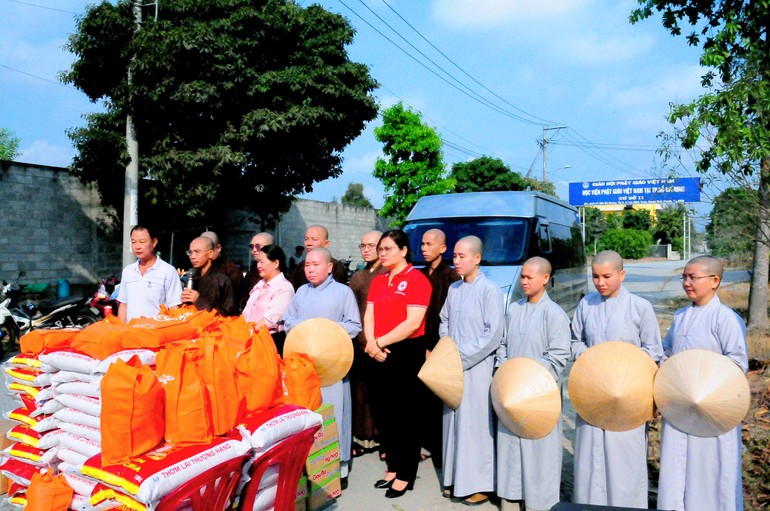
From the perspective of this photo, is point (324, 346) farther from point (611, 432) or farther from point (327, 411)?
point (611, 432)

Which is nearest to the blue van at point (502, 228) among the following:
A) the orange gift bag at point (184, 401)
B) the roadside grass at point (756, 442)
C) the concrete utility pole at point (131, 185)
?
the roadside grass at point (756, 442)

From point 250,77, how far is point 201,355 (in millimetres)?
11134

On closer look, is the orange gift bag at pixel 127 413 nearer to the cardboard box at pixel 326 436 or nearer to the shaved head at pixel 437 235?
the cardboard box at pixel 326 436

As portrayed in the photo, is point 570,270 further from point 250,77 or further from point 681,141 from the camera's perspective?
point 250,77

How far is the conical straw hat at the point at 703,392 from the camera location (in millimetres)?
3184

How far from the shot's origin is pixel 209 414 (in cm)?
268

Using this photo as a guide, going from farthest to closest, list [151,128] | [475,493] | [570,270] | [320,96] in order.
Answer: [320,96] → [151,128] → [570,270] → [475,493]

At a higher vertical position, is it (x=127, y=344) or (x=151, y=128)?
(x=151, y=128)

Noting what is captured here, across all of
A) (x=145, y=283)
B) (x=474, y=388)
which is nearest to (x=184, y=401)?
(x=474, y=388)

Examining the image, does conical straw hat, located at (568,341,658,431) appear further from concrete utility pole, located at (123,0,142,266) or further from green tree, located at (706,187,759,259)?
concrete utility pole, located at (123,0,142,266)

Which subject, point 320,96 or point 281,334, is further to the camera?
point 320,96

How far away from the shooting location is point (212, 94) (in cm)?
1213

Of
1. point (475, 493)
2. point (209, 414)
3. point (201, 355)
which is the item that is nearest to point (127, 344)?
point (201, 355)

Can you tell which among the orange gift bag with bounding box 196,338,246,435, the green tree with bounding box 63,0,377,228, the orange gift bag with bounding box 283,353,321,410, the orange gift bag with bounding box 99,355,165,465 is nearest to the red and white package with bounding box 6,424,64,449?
the orange gift bag with bounding box 99,355,165,465
